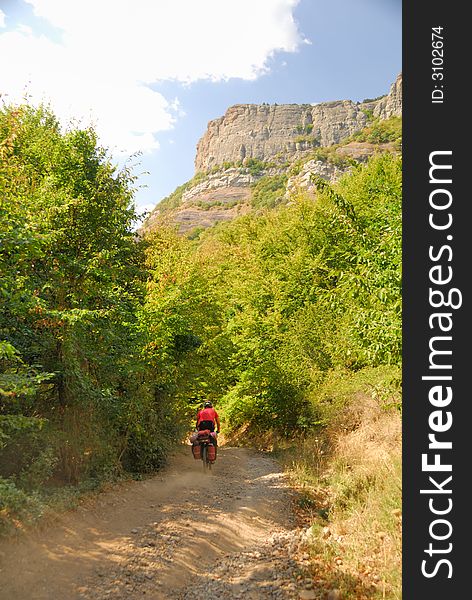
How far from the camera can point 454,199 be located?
4.07 meters

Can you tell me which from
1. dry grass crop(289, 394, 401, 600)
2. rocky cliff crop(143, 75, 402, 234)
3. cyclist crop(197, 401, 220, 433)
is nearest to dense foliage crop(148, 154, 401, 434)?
dry grass crop(289, 394, 401, 600)

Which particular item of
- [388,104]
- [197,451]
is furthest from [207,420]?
[388,104]

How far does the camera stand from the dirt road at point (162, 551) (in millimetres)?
4898

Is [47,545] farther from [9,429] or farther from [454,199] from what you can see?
[454,199]

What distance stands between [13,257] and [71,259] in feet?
11.5

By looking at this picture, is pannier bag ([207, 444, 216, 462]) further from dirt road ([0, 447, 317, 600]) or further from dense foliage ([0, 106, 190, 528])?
dirt road ([0, 447, 317, 600])

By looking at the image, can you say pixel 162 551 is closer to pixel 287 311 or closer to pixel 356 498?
pixel 356 498

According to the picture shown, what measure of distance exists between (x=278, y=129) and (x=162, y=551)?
16552cm

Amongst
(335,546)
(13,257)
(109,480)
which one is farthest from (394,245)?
(109,480)

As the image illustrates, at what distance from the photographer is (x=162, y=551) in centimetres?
583

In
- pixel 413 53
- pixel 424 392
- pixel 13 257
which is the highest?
pixel 413 53

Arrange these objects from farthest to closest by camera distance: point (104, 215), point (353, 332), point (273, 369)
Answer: point (273, 369) < point (104, 215) < point (353, 332)

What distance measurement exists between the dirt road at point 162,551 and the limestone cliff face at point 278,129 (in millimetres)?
134770

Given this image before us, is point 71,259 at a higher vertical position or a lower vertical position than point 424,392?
higher
